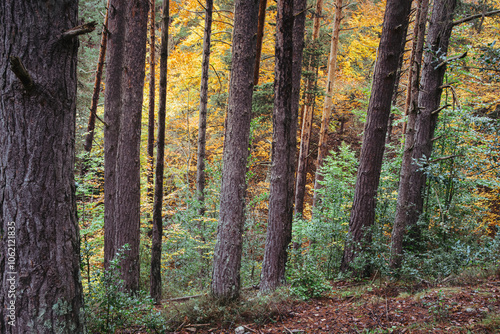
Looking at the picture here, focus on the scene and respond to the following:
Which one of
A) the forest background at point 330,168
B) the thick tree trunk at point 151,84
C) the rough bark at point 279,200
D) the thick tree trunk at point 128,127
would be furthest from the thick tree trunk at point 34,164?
the thick tree trunk at point 151,84

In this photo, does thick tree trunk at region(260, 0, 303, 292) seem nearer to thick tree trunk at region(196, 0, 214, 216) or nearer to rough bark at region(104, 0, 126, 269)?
rough bark at region(104, 0, 126, 269)

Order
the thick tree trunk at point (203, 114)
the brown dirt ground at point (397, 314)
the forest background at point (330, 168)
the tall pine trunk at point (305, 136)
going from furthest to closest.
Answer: the tall pine trunk at point (305, 136) < the thick tree trunk at point (203, 114) < the forest background at point (330, 168) < the brown dirt ground at point (397, 314)

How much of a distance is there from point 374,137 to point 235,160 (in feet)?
11.3

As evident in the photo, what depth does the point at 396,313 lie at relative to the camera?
3.92m

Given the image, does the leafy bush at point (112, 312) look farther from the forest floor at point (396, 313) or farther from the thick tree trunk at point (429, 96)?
the thick tree trunk at point (429, 96)

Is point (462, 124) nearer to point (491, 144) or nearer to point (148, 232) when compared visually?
point (491, 144)

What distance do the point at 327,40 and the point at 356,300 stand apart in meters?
11.1

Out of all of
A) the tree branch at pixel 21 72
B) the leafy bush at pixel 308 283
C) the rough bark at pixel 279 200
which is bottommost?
the leafy bush at pixel 308 283

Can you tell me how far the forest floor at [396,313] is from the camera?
11.1ft

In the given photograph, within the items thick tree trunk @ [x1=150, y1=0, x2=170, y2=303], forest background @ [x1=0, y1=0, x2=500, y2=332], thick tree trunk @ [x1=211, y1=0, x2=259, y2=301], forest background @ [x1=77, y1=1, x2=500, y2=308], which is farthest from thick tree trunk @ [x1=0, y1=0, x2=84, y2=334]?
thick tree trunk @ [x1=150, y1=0, x2=170, y2=303]

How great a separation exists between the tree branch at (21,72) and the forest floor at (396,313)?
3530 millimetres

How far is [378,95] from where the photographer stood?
20.0ft

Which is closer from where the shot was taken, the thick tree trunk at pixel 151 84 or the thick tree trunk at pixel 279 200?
the thick tree trunk at pixel 279 200

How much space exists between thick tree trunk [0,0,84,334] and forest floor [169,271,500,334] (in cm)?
221
